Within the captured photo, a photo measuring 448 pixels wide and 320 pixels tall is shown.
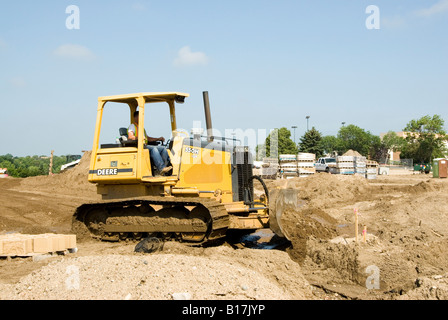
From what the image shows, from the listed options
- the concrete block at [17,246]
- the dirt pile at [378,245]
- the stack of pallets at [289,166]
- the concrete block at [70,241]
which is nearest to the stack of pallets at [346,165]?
the stack of pallets at [289,166]

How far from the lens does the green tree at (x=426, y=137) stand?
59.3m

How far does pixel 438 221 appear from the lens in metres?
13.6

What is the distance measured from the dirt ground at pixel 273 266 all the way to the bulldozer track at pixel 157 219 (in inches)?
12.4

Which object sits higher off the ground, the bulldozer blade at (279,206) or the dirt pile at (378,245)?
the bulldozer blade at (279,206)

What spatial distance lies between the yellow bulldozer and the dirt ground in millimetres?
384

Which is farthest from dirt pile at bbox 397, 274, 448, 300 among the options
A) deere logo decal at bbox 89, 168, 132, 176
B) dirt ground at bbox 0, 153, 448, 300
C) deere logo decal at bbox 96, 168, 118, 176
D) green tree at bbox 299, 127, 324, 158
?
green tree at bbox 299, 127, 324, 158

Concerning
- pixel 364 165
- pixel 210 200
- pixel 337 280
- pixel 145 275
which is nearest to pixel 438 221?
pixel 337 280

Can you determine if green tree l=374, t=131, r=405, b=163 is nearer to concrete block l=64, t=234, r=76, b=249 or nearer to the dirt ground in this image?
the dirt ground

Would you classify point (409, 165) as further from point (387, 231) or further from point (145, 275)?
point (145, 275)

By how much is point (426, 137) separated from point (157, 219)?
58.4 meters

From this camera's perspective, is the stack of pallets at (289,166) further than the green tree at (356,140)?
No

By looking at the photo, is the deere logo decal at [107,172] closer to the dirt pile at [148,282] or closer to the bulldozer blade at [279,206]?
the dirt pile at [148,282]
